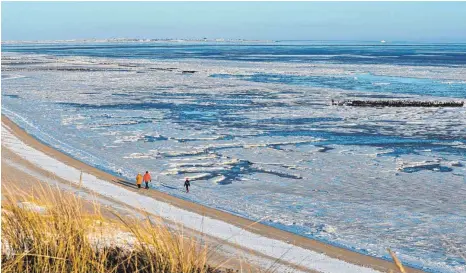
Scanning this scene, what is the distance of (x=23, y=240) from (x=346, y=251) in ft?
25.6

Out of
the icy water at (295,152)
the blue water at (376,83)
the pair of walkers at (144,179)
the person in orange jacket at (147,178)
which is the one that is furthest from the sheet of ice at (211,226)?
the blue water at (376,83)

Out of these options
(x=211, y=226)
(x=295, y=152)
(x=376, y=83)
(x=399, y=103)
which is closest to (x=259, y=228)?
(x=211, y=226)

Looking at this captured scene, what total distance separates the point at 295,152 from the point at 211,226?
358 inches

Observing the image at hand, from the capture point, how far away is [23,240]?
550 cm

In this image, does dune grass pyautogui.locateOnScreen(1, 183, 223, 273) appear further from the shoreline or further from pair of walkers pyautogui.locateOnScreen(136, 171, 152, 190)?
pair of walkers pyautogui.locateOnScreen(136, 171, 152, 190)

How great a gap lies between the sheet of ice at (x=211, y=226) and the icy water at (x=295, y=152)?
1.10m

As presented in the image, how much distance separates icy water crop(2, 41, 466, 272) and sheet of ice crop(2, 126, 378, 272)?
110 centimetres

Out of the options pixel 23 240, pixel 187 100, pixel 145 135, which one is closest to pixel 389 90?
pixel 187 100

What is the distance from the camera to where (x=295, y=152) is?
21.7 m

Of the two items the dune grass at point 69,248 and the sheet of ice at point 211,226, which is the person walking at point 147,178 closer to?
the sheet of ice at point 211,226

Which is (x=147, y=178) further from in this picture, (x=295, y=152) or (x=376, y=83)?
(x=376, y=83)

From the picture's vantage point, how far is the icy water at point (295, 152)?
45.3 feet

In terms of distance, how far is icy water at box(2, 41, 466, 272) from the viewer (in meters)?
13.8

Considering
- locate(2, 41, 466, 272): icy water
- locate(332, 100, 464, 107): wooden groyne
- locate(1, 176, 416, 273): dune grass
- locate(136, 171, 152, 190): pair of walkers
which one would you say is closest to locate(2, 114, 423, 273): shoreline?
locate(136, 171, 152, 190): pair of walkers
